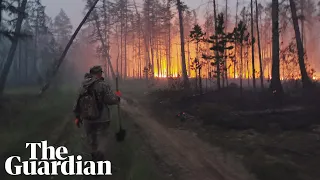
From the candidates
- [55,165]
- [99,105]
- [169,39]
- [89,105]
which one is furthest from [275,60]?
[169,39]

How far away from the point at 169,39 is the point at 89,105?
159 ft

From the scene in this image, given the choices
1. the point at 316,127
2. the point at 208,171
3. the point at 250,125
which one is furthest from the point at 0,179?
the point at 316,127

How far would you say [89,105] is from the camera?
20.8 feet

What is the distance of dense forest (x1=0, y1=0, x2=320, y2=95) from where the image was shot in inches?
740

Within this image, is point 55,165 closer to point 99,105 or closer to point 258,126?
point 99,105

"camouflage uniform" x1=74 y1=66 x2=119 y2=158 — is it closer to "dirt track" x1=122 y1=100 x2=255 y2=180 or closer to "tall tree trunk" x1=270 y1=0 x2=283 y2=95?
"dirt track" x1=122 y1=100 x2=255 y2=180

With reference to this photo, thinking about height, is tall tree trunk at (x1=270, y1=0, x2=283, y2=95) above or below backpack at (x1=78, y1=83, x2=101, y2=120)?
above

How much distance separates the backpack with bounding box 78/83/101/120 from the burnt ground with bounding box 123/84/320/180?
14.1 ft

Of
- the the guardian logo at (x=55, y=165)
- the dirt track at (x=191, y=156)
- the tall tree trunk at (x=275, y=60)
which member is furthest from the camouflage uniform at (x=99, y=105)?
the tall tree trunk at (x=275, y=60)

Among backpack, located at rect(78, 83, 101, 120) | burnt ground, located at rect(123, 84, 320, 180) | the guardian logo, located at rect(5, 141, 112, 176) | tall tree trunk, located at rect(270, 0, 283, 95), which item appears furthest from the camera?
tall tree trunk, located at rect(270, 0, 283, 95)

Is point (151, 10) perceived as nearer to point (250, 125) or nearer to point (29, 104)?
point (29, 104)

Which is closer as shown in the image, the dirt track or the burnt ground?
the dirt track

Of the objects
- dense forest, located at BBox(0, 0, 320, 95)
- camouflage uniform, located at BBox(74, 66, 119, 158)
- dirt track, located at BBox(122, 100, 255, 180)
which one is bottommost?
dirt track, located at BBox(122, 100, 255, 180)

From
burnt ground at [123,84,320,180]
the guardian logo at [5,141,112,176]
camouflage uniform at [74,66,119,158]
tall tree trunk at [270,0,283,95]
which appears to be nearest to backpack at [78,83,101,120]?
camouflage uniform at [74,66,119,158]
